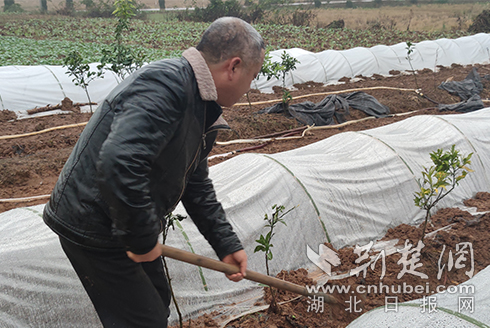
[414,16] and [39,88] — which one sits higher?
[414,16]

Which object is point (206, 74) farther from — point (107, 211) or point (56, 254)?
point (56, 254)

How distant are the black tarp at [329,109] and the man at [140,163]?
285 inches

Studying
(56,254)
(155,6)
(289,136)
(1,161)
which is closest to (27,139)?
(1,161)

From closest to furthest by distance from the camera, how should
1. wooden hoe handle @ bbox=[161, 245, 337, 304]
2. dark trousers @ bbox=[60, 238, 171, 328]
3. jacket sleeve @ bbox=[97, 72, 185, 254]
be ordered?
jacket sleeve @ bbox=[97, 72, 185, 254], dark trousers @ bbox=[60, 238, 171, 328], wooden hoe handle @ bbox=[161, 245, 337, 304]

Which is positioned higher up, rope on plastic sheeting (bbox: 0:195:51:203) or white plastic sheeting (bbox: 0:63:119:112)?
white plastic sheeting (bbox: 0:63:119:112)

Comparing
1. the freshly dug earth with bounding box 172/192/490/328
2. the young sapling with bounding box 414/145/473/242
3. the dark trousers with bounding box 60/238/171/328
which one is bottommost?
the freshly dug earth with bounding box 172/192/490/328

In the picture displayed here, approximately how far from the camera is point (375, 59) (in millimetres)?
14203

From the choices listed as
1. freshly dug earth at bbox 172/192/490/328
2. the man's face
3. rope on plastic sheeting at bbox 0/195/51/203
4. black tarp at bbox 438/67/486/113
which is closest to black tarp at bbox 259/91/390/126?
black tarp at bbox 438/67/486/113

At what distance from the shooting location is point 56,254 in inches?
120

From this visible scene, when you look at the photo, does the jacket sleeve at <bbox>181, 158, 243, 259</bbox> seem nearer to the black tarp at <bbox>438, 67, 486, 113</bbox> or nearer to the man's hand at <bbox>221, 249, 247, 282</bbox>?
the man's hand at <bbox>221, 249, 247, 282</bbox>

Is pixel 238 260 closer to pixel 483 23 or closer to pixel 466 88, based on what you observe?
pixel 466 88

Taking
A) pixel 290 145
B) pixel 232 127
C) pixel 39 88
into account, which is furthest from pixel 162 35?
pixel 290 145

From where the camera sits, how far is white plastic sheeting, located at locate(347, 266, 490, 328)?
190cm

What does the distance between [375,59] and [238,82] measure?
13.5m
